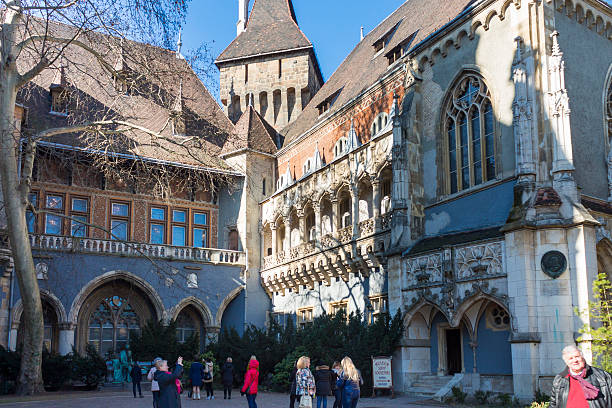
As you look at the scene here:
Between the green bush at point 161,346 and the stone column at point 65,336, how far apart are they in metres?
3.04

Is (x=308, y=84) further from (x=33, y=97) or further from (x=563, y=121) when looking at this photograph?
(x=563, y=121)

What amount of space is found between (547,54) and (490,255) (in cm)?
505

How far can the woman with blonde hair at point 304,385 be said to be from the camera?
1127 cm

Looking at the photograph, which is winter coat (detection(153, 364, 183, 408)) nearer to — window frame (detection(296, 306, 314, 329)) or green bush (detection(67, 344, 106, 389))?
green bush (detection(67, 344, 106, 389))

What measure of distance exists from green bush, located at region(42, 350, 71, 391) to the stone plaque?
13.9 m

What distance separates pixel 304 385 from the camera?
37.2 feet

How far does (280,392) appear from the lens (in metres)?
19.8

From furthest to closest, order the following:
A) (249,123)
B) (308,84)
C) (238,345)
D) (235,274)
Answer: (308,84) → (249,123) → (235,274) → (238,345)

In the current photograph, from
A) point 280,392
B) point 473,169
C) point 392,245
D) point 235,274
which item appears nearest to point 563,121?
point 473,169

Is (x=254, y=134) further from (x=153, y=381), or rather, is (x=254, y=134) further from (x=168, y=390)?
(x=168, y=390)

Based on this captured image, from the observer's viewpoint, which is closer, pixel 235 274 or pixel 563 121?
pixel 563 121

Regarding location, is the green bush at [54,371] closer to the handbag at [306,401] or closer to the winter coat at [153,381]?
the winter coat at [153,381]

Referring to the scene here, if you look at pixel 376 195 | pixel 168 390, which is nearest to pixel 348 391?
pixel 168 390

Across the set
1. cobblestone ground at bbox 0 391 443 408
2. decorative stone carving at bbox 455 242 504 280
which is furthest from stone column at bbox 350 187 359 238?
cobblestone ground at bbox 0 391 443 408
